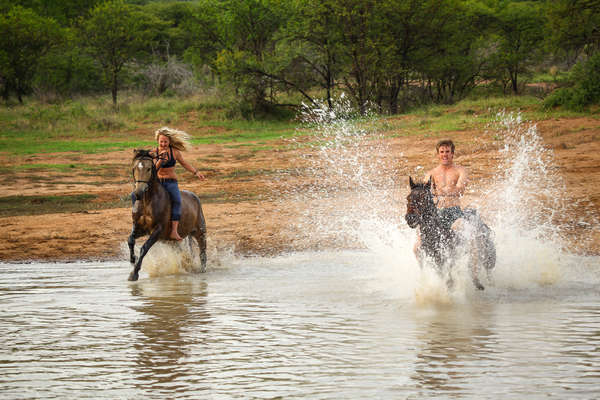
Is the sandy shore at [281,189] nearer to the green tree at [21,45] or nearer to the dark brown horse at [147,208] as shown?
the dark brown horse at [147,208]

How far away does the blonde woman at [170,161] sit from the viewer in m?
8.91

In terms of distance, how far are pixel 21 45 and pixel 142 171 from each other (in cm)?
3458

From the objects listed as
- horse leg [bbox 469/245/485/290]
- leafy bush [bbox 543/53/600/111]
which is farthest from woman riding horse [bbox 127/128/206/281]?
leafy bush [bbox 543/53/600/111]

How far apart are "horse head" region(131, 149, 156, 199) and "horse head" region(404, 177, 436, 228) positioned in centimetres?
355

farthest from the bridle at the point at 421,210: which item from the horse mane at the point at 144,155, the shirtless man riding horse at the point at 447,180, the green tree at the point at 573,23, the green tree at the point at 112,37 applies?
the green tree at the point at 112,37

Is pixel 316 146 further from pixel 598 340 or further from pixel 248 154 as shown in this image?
pixel 598 340

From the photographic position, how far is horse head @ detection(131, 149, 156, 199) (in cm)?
841

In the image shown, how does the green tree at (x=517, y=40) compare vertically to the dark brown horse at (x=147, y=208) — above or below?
above

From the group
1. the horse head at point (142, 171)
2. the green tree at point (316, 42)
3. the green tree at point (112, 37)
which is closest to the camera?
the horse head at point (142, 171)

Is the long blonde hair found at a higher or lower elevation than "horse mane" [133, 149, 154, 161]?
higher

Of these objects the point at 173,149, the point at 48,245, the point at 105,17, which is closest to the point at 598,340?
the point at 173,149

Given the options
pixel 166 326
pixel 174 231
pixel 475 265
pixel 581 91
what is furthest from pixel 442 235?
pixel 581 91

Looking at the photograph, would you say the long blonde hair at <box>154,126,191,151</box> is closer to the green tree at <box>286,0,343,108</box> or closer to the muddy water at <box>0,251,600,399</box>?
the muddy water at <box>0,251,600,399</box>

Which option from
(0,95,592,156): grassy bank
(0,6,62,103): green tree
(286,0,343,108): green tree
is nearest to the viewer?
(0,95,592,156): grassy bank
